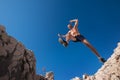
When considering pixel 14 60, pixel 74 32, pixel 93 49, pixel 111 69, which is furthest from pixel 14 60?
pixel 74 32

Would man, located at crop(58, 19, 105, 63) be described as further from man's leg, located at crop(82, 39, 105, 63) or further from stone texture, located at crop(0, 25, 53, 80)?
stone texture, located at crop(0, 25, 53, 80)

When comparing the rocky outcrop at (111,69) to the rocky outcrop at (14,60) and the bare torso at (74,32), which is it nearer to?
the bare torso at (74,32)

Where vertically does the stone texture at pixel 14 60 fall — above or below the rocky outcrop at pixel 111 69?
below

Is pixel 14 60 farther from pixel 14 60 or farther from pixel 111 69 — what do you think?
pixel 111 69

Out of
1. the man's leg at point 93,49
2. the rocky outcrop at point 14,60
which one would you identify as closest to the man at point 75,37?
the man's leg at point 93,49

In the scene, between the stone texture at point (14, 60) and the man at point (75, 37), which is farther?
the man at point (75, 37)

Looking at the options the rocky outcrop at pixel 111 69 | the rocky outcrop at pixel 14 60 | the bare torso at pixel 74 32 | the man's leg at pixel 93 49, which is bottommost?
the rocky outcrop at pixel 14 60

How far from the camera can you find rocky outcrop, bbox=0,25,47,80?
984cm

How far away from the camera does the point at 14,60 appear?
33.8 ft

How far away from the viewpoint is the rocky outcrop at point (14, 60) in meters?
9.84

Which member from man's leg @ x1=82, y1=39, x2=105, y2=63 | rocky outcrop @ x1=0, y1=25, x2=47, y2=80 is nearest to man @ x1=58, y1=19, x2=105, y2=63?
man's leg @ x1=82, y1=39, x2=105, y2=63

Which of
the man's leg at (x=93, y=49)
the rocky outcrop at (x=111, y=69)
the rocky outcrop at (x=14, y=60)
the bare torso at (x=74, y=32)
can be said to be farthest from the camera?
the bare torso at (x=74, y=32)

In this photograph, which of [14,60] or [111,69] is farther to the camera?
[111,69]

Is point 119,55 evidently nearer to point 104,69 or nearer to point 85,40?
point 104,69
